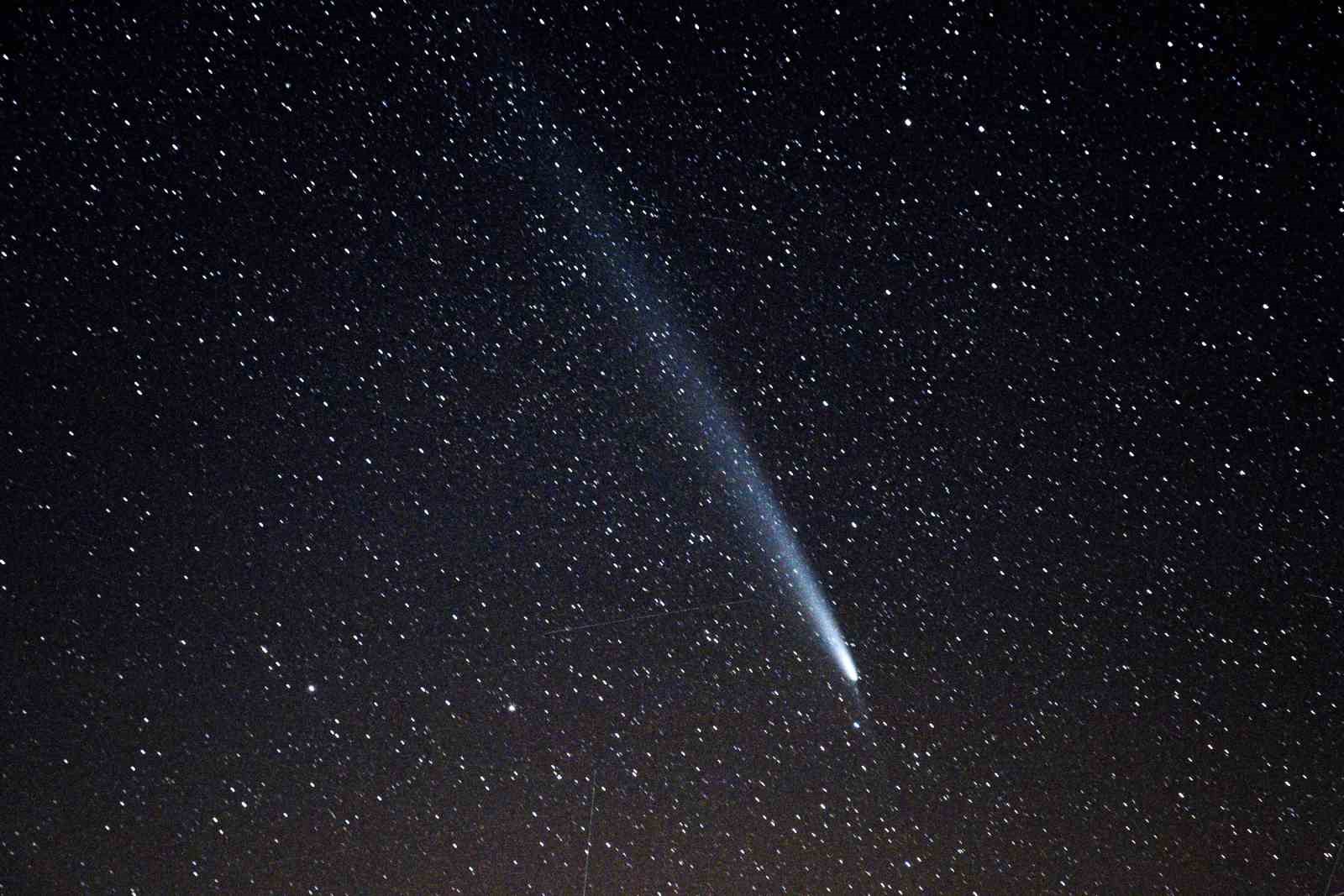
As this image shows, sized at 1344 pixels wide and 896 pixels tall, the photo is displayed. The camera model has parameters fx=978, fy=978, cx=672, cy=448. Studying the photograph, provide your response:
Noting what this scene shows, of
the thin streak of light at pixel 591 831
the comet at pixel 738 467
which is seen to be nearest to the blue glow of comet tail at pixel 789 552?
the comet at pixel 738 467

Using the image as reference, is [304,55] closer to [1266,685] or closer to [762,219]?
[762,219]

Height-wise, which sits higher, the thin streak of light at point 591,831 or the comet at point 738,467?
the comet at point 738,467

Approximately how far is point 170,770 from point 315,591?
0.13 meters

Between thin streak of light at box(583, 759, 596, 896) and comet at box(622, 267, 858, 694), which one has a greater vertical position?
comet at box(622, 267, 858, 694)

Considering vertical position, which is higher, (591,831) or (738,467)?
(738,467)

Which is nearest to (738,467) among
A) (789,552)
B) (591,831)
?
(789,552)

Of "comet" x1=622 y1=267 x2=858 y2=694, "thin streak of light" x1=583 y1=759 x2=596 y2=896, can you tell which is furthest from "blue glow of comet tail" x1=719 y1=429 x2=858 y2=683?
"thin streak of light" x1=583 y1=759 x2=596 y2=896

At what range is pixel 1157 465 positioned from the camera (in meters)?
0.50

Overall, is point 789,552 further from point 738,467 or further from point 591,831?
point 591,831

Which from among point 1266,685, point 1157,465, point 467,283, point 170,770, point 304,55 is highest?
→ point 304,55

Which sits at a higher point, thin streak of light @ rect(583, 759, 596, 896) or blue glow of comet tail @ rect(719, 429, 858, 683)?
blue glow of comet tail @ rect(719, 429, 858, 683)

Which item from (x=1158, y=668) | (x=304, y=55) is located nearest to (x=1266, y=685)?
(x=1158, y=668)

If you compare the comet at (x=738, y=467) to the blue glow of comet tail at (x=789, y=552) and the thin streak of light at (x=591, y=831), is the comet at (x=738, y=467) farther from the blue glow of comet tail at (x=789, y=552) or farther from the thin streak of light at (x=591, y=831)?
the thin streak of light at (x=591, y=831)

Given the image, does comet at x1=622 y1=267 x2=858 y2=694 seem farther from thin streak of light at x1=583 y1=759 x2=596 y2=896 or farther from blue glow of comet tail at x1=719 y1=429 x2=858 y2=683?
thin streak of light at x1=583 y1=759 x2=596 y2=896
